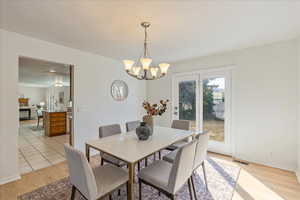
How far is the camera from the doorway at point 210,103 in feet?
10.3

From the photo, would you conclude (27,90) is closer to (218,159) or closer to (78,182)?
(78,182)

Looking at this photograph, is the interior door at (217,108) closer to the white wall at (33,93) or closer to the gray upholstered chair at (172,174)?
the gray upholstered chair at (172,174)

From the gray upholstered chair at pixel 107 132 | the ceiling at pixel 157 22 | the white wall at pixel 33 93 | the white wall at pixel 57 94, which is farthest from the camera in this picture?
the white wall at pixel 33 93

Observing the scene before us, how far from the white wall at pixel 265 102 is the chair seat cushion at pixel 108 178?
2.69 metres

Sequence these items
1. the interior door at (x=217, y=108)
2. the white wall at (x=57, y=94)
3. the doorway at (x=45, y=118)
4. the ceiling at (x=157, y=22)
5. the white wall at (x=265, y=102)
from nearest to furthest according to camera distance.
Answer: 1. the ceiling at (x=157, y=22)
2. the white wall at (x=265, y=102)
3. the doorway at (x=45, y=118)
4. the interior door at (x=217, y=108)
5. the white wall at (x=57, y=94)

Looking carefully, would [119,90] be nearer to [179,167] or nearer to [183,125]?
[183,125]

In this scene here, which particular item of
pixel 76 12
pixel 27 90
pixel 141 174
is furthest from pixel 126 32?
pixel 27 90

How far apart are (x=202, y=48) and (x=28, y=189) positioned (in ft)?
12.6

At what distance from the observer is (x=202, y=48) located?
2.89 m

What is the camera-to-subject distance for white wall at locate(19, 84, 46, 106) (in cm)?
944

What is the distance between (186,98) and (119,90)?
190 centimetres

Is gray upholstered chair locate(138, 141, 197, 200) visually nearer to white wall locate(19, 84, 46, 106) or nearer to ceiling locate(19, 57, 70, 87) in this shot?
ceiling locate(19, 57, 70, 87)

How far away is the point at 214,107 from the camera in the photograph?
3.32m

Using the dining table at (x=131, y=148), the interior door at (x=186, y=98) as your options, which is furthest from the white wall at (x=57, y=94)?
the dining table at (x=131, y=148)
